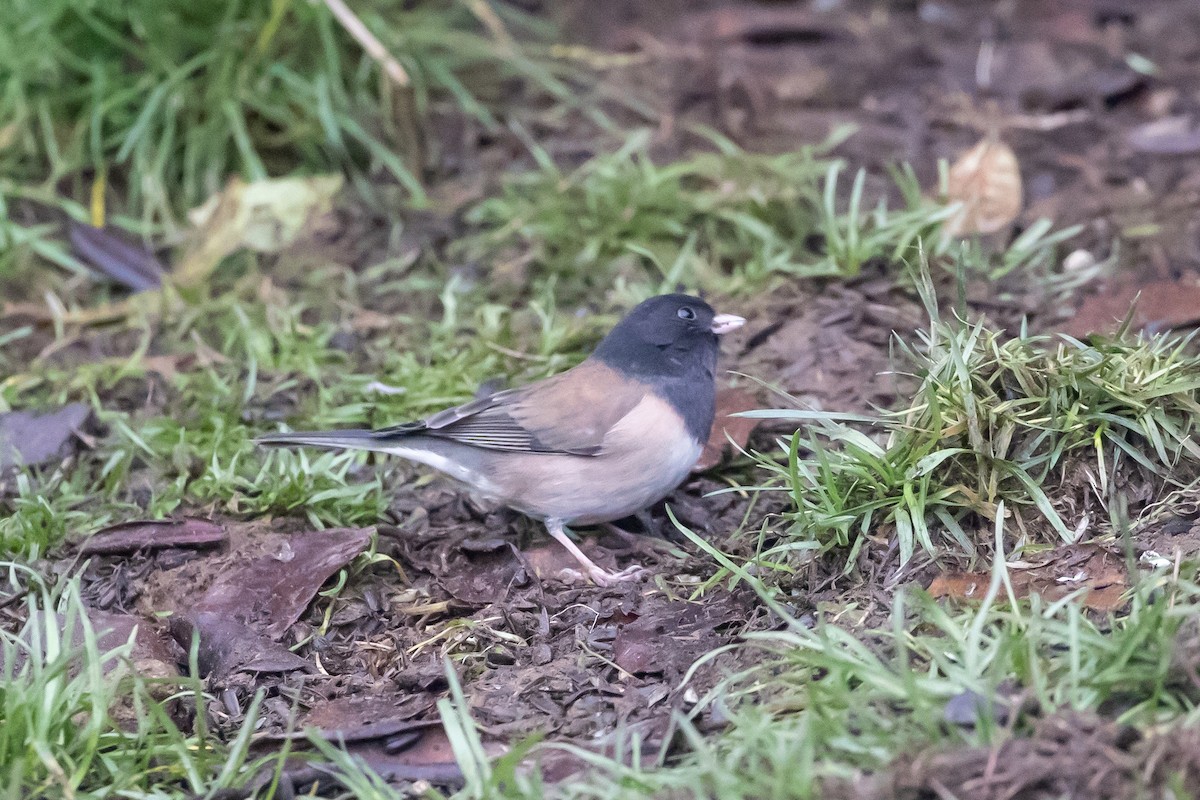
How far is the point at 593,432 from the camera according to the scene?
12.0 ft

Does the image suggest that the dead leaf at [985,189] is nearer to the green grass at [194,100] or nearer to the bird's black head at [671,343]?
the bird's black head at [671,343]

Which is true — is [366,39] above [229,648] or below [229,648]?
above

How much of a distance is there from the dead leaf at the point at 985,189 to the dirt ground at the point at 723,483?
12 cm

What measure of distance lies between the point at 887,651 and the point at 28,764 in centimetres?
181

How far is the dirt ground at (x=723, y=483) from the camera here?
278cm

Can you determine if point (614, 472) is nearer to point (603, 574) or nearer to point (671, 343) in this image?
point (603, 574)

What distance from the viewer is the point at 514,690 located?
114 inches

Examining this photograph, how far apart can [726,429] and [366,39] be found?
250 centimetres

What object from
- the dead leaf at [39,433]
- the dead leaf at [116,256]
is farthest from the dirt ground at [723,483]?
the dead leaf at [116,256]

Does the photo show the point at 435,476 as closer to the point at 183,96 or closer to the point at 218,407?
the point at 218,407

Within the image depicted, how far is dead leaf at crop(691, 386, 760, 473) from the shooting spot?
379 cm

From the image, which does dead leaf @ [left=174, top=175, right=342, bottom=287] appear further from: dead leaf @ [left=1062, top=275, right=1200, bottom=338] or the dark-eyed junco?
dead leaf @ [left=1062, top=275, right=1200, bottom=338]

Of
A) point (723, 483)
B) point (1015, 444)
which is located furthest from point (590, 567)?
point (1015, 444)

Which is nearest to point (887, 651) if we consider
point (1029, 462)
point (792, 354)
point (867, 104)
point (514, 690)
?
point (1029, 462)
